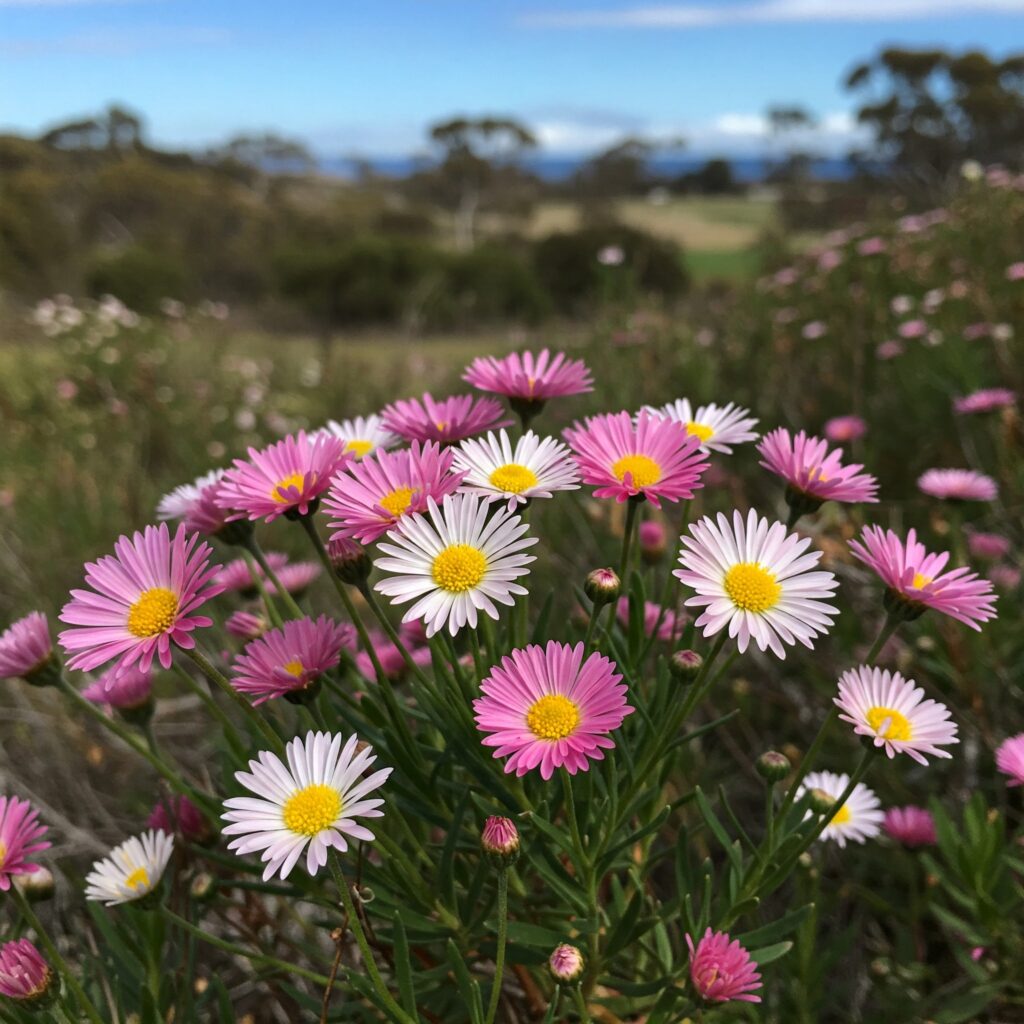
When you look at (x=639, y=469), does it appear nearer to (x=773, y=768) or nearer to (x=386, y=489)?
(x=386, y=489)

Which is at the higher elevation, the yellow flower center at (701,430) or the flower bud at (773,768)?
the yellow flower center at (701,430)

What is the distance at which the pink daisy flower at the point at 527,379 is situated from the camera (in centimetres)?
112

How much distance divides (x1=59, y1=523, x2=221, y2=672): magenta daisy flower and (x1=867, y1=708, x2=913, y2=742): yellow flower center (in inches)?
29.7

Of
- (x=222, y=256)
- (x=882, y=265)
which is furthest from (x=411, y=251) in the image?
(x=882, y=265)

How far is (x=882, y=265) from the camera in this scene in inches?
171

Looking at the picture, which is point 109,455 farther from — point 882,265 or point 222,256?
point 222,256

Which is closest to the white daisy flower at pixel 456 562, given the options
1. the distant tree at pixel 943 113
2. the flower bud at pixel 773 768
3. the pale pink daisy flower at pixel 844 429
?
the flower bud at pixel 773 768

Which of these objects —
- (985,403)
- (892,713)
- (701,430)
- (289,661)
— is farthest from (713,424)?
(985,403)

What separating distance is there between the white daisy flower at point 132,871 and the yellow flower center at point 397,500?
0.53 meters

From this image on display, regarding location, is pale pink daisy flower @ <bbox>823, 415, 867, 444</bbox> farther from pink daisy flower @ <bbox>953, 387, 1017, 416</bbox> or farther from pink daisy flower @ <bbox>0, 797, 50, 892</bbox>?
pink daisy flower @ <bbox>0, 797, 50, 892</bbox>

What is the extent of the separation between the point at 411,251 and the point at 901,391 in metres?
19.9

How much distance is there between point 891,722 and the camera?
983 millimetres

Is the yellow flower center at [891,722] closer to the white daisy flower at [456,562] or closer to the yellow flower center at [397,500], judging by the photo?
the white daisy flower at [456,562]

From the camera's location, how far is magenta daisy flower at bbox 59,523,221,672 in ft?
2.87
